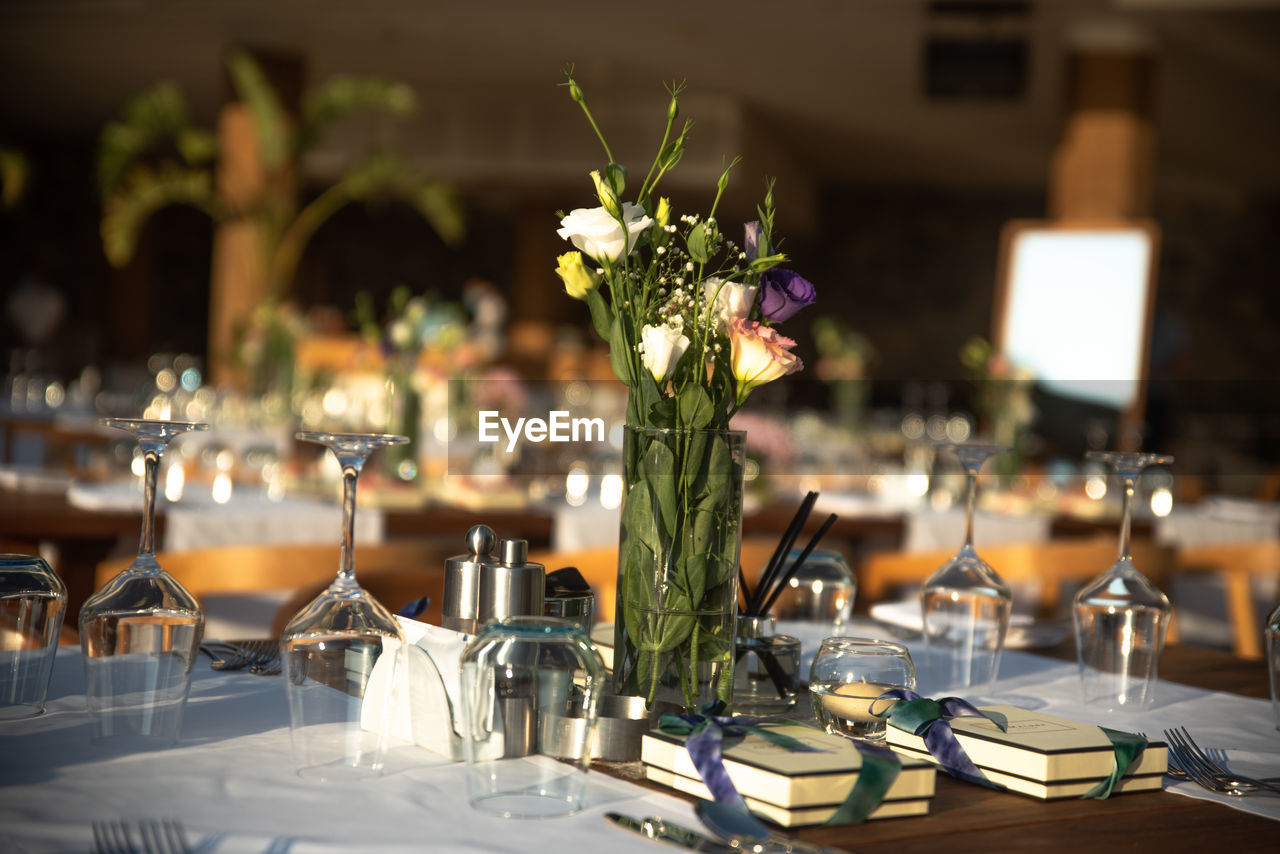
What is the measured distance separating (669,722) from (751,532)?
3.02 meters

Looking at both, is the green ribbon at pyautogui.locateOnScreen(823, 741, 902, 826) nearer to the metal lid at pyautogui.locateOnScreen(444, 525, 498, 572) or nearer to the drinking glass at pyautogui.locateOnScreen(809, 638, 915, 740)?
the drinking glass at pyautogui.locateOnScreen(809, 638, 915, 740)

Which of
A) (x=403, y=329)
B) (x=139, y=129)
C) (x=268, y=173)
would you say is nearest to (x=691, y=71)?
(x=268, y=173)

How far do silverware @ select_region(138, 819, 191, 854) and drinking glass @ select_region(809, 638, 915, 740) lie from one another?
563 mm

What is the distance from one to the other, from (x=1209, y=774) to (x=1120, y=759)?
0.47ft

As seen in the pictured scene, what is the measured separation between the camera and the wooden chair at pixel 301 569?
2004mm

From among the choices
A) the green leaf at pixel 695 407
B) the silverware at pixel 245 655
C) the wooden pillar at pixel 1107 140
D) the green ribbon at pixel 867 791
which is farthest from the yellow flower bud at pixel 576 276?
the wooden pillar at pixel 1107 140

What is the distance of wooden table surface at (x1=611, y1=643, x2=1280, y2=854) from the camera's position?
939 mm

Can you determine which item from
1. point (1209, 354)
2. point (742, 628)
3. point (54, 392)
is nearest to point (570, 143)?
point (54, 392)

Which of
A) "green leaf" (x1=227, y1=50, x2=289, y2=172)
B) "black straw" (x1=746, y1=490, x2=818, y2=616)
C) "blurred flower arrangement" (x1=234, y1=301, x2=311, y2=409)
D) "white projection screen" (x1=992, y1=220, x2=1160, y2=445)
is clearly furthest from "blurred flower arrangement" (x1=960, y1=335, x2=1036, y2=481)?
"green leaf" (x1=227, y1=50, x2=289, y2=172)

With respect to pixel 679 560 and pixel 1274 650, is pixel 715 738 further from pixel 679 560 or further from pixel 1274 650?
pixel 1274 650

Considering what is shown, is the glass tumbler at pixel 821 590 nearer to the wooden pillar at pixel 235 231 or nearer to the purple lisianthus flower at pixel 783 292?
the purple lisianthus flower at pixel 783 292

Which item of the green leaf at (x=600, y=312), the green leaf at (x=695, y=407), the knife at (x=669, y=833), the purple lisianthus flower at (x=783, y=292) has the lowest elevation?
the knife at (x=669, y=833)

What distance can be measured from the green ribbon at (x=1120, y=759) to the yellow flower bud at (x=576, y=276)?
567 millimetres

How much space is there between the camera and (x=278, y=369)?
5.60 m
